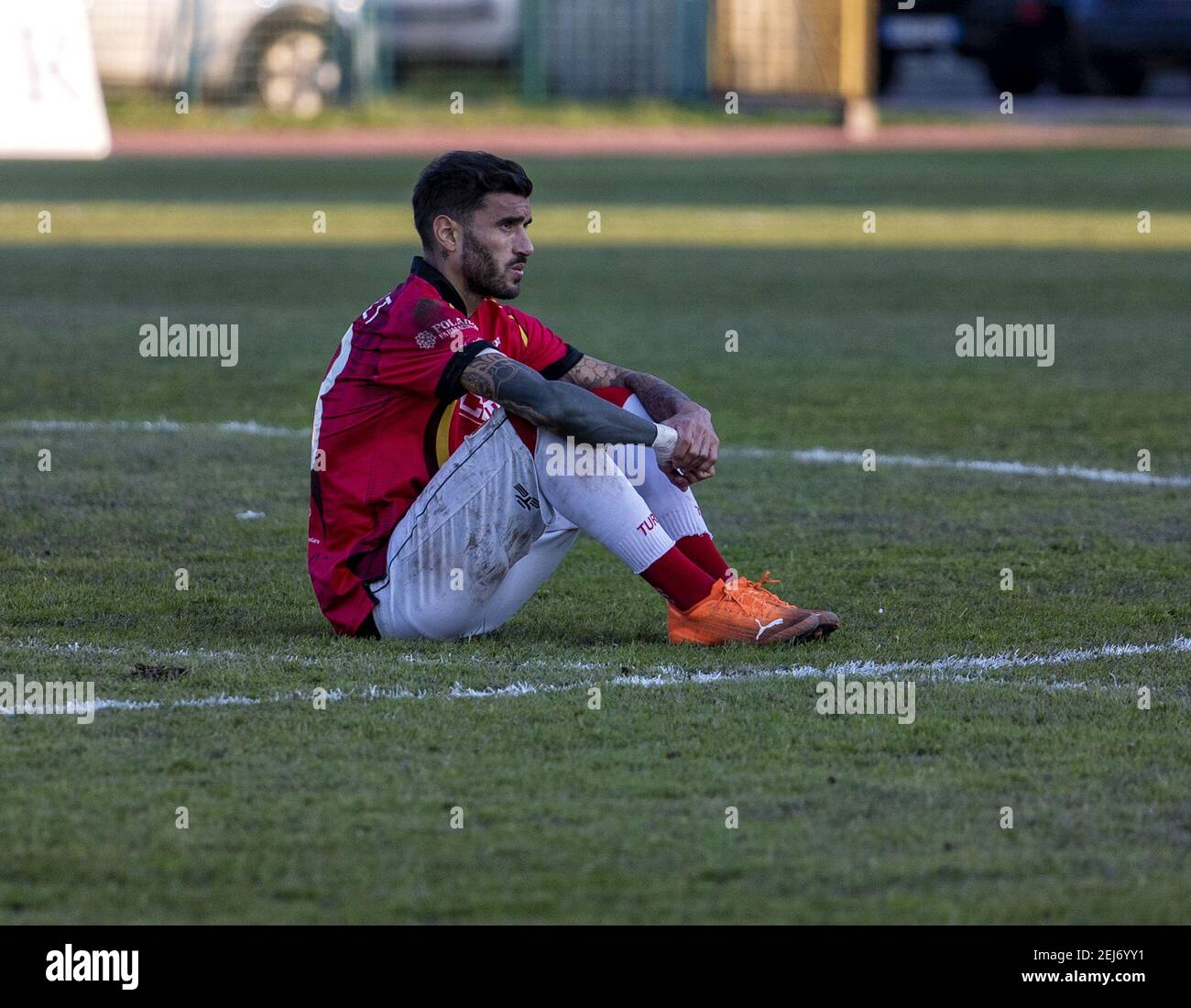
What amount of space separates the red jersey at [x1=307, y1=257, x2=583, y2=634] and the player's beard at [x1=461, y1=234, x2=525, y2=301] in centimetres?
6

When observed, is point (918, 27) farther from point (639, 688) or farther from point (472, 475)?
point (639, 688)

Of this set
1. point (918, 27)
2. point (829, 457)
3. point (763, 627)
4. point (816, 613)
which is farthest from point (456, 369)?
point (918, 27)

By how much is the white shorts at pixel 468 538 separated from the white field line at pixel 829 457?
10.6 ft

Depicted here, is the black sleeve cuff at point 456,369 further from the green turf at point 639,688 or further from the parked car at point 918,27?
the parked car at point 918,27

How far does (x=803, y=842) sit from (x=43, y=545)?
11.4 ft

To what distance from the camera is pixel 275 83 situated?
30.6 m

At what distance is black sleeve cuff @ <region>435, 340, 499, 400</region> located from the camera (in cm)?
512

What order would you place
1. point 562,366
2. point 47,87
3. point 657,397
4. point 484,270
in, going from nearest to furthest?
point 484,270, point 657,397, point 562,366, point 47,87

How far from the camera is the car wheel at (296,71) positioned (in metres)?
30.2

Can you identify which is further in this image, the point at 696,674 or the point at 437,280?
the point at 437,280

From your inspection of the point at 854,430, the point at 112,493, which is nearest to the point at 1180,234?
the point at 854,430

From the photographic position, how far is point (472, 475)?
5.20 meters

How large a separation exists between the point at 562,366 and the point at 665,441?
58 cm
